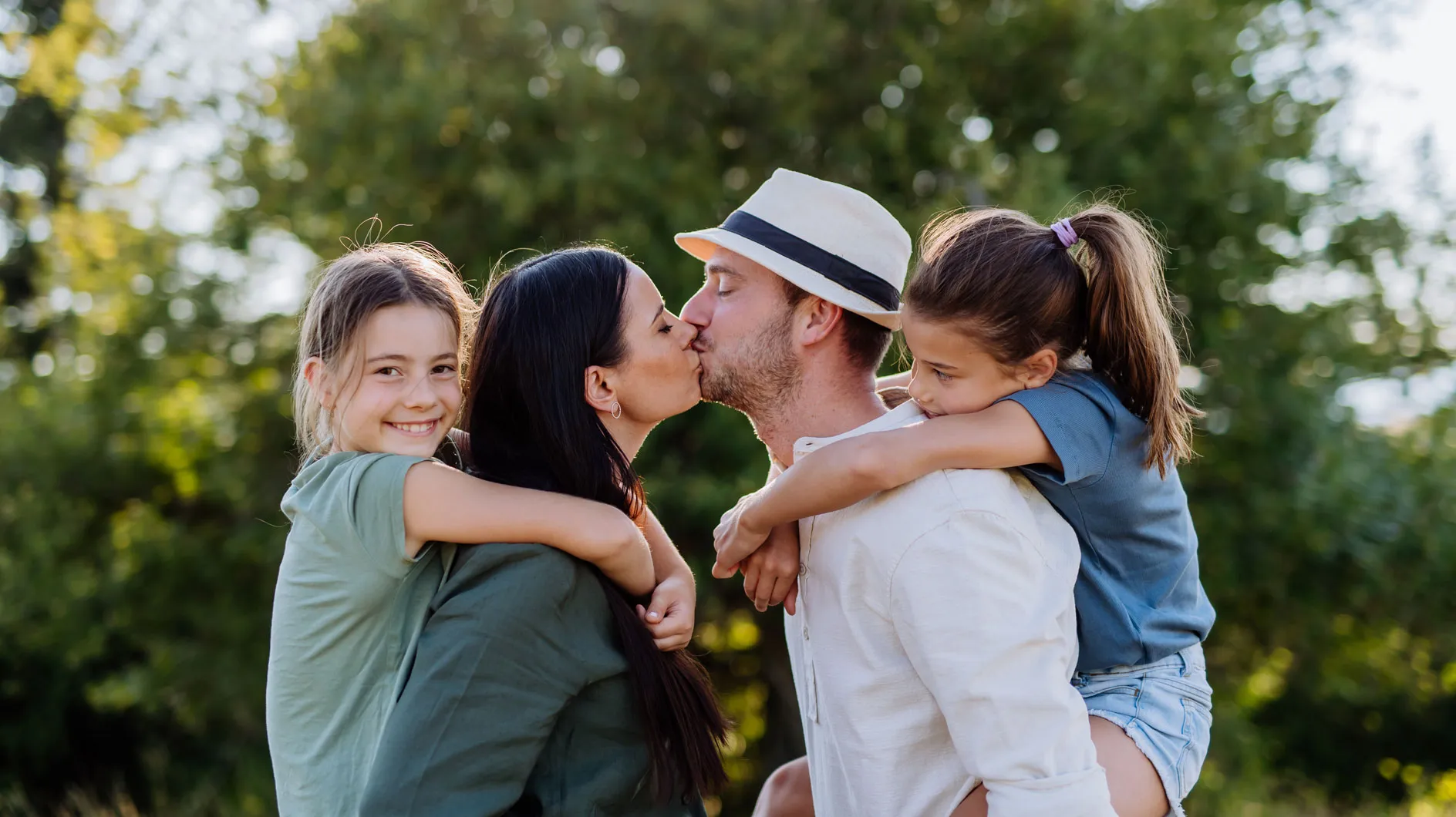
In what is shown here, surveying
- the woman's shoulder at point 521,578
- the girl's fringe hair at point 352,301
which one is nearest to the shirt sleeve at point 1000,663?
the woman's shoulder at point 521,578

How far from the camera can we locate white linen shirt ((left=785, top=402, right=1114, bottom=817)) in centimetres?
199

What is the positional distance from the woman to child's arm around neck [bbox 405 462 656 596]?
3 cm

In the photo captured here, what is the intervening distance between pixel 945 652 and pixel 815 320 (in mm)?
900

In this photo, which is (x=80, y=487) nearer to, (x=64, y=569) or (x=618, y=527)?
(x=64, y=569)

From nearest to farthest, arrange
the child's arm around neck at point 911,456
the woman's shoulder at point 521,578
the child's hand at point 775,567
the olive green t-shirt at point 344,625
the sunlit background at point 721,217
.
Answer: the woman's shoulder at point 521,578, the olive green t-shirt at point 344,625, the child's arm around neck at point 911,456, the child's hand at point 775,567, the sunlit background at point 721,217

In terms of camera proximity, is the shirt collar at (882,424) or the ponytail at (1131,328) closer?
the ponytail at (1131,328)

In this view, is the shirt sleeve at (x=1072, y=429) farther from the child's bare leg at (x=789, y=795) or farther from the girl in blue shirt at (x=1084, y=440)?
the child's bare leg at (x=789, y=795)

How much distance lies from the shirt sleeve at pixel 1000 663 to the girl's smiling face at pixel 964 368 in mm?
347

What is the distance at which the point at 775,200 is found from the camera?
269cm

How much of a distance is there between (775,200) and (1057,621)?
1.13m

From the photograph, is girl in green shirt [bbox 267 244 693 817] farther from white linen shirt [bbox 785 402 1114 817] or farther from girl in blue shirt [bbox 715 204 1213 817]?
girl in blue shirt [bbox 715 204 1213 817]

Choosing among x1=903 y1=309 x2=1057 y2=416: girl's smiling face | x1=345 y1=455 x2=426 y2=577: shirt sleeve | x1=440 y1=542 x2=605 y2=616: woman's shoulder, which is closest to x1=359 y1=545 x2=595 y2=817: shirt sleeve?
x1=440 y1=542 x2=605 y2=616: woman's shoulder

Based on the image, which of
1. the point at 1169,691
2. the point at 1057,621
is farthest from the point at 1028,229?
the point at 1169,691

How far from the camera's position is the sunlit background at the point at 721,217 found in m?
7.14
